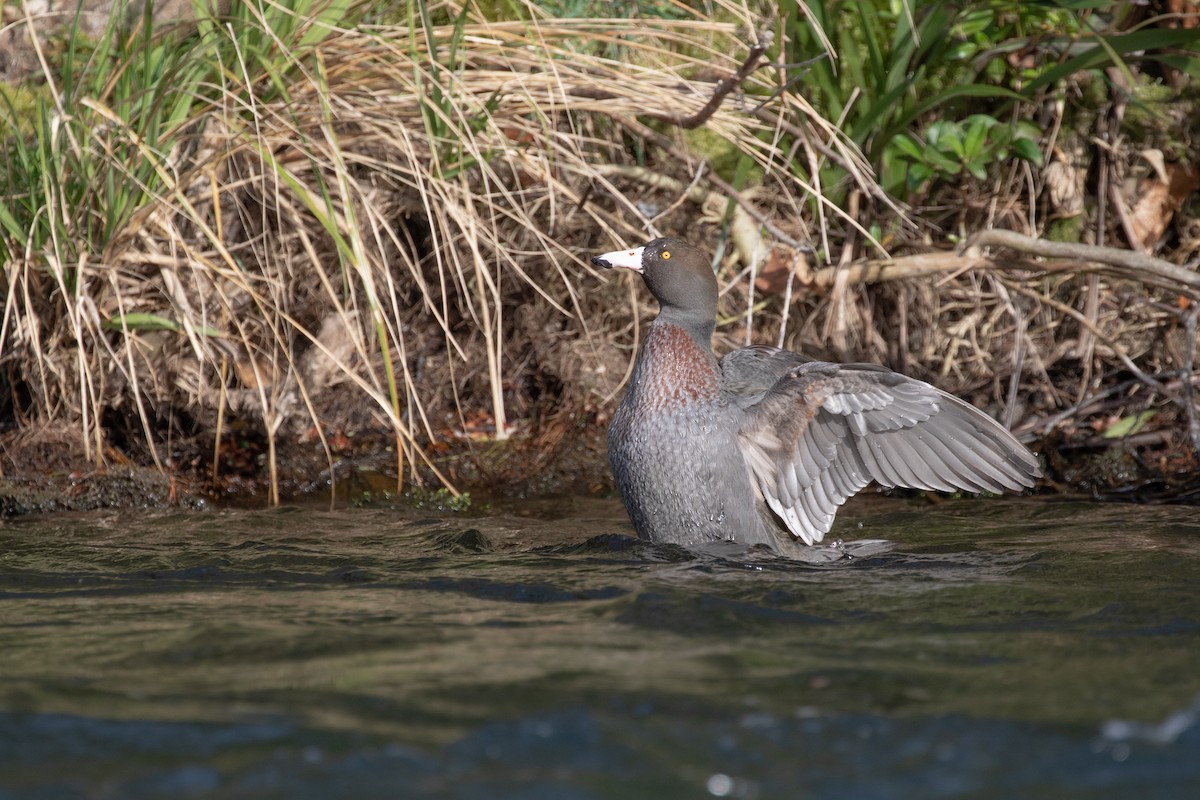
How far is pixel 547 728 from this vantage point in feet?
8.39

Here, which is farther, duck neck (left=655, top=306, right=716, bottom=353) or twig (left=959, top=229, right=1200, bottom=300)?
twig (left=959, top=229, right=1200, bottom=300)

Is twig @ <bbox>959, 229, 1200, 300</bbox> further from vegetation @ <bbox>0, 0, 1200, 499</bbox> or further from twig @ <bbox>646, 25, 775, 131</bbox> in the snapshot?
twig @ <bbox>646, 25, 775, 131</bbox>

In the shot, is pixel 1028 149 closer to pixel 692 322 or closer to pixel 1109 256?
pixel 1109 256

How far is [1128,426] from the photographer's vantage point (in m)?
5.83

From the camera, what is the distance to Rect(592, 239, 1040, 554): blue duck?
458 centimetres

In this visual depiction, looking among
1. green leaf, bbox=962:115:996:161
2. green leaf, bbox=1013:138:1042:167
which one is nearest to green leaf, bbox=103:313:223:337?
green leaf, bbox=962:115:996:161

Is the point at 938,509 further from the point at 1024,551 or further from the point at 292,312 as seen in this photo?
the point at 292,312

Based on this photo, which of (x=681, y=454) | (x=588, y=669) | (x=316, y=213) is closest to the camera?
(x=588, y=669)

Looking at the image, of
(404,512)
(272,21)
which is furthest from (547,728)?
(272,21)

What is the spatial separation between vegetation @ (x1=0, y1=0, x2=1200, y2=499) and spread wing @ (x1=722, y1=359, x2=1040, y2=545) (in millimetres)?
932

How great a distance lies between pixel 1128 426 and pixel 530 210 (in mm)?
2905

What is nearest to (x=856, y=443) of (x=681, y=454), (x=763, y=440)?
(x=763, y=440)

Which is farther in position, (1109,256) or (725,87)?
(1109,256)

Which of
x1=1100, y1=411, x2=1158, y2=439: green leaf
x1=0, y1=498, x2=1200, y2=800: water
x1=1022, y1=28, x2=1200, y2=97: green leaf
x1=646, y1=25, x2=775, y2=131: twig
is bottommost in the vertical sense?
x1=0, y1=498, x2=1200, y2=800: water
